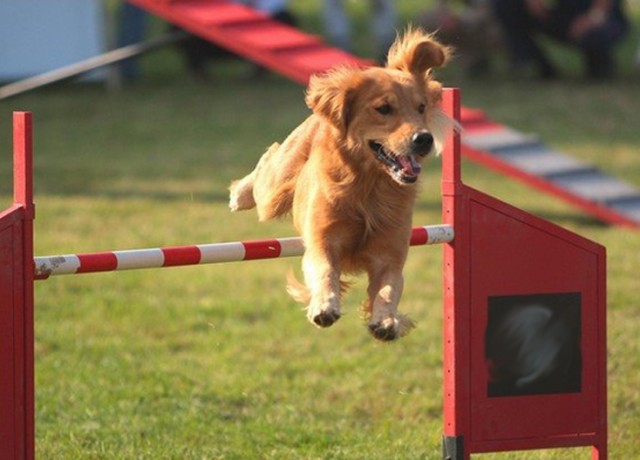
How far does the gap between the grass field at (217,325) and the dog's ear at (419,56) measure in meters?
1.62

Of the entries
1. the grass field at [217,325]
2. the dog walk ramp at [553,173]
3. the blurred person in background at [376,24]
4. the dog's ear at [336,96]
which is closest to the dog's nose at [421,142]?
the dog's ear at [336,96]

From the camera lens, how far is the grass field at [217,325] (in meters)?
5.77

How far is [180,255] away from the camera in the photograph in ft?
14.2

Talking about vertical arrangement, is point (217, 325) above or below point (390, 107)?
below

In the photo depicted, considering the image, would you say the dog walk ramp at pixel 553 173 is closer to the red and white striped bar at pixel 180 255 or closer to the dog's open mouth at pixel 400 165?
the red and white striped bar at pixel 180 255

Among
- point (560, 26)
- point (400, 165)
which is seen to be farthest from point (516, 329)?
point (560, 26)

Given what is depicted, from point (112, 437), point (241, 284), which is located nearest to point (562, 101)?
point (241, 284)

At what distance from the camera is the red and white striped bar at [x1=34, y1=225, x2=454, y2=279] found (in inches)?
163

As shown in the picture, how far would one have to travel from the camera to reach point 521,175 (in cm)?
1069

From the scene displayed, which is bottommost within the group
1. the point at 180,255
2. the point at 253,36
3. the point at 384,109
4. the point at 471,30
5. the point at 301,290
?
the point at 301,290

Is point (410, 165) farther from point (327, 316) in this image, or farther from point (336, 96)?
point (327, 316)

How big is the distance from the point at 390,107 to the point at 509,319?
97 cm

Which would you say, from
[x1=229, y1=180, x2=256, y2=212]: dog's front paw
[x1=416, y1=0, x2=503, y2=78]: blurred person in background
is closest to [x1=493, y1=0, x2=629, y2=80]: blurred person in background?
[x1=416, y1=0, x2=503, y2=78]: blurred person in background

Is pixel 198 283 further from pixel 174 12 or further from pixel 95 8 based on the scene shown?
pixel 95 8
